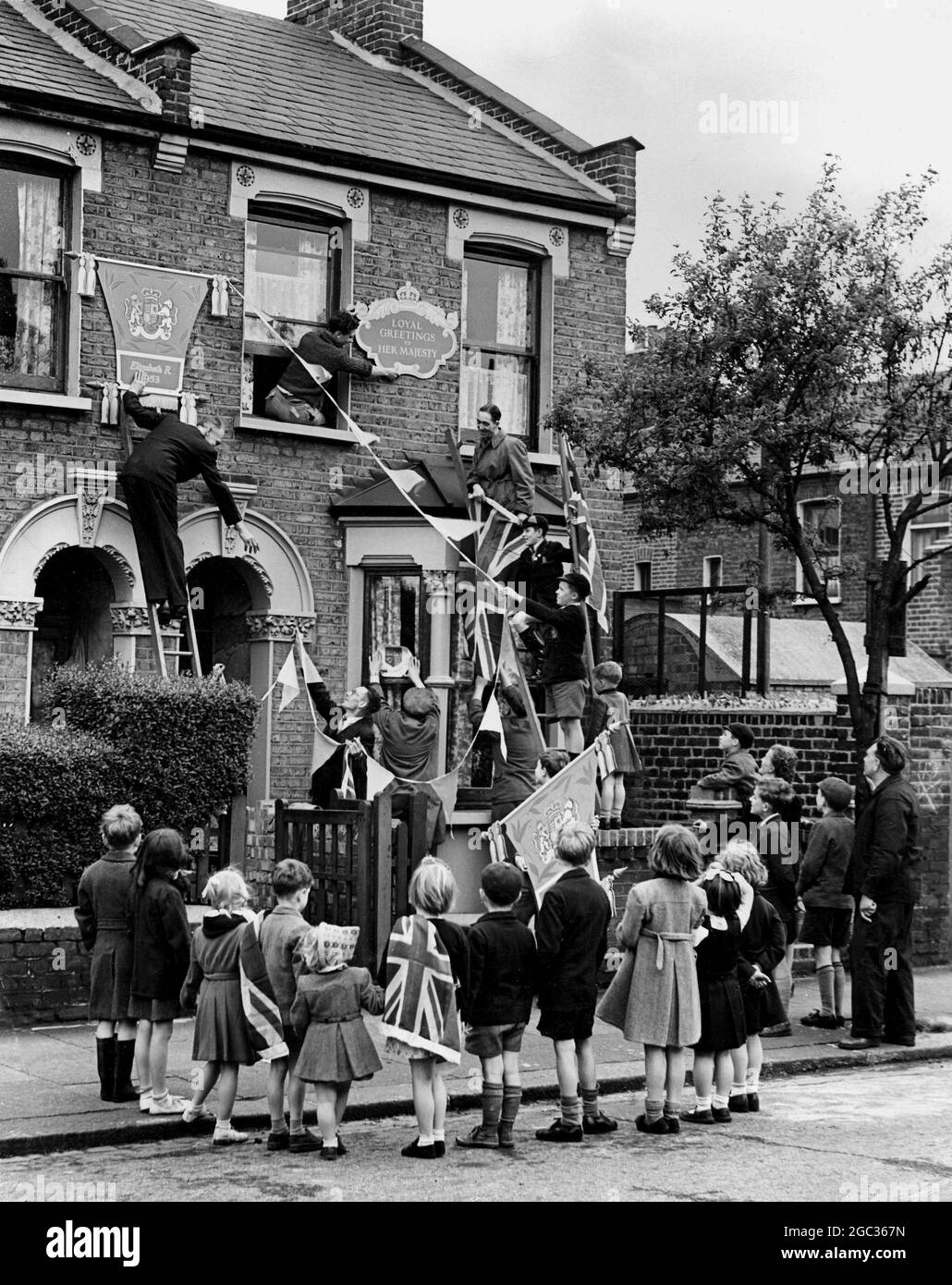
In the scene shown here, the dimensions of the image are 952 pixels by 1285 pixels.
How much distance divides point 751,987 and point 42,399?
29.1 ft

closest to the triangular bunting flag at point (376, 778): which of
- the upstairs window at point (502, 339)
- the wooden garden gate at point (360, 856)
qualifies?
the wooden garden gate at point (360, 856)

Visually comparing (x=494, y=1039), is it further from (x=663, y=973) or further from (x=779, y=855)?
(x=779, y=855)

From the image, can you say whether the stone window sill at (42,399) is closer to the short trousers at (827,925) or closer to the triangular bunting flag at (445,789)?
the triangular bunting flag at (445,789)

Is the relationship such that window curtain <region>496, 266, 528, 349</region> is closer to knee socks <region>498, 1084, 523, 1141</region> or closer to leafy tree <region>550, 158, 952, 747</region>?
A: leafy tree <region>550, 158, 952, 747</region>

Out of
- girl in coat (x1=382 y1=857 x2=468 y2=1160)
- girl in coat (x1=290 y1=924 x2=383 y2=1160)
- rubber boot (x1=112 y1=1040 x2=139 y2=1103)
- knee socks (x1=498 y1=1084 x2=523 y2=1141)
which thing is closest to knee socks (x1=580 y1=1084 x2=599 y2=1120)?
knee socks (x1=498 y1=1084 x2=523 y2=1141)

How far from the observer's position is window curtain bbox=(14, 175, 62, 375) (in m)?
15.7

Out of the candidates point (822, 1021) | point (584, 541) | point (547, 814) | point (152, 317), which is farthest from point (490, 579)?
point (822, 1021)

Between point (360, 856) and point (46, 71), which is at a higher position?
point (46, 71)

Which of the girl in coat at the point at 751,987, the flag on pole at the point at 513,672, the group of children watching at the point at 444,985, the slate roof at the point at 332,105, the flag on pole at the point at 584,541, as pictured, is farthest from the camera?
the slate roof at the point at 332,105

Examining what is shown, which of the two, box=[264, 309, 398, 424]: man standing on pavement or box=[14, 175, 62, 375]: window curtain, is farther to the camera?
box=[264, 309, 398, 424]: man standing on pavement

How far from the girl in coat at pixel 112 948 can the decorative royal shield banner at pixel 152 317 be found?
7.34m

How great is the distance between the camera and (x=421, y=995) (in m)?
8.41

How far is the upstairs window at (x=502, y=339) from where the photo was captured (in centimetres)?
1855

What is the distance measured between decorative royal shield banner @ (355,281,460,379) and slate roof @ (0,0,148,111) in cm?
317
